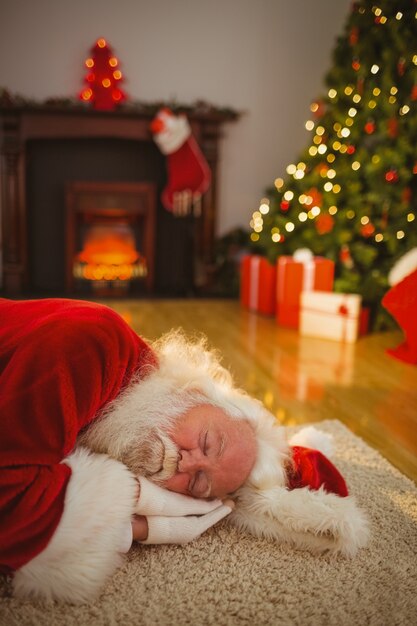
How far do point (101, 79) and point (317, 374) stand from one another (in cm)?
280

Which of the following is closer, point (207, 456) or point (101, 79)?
point (207, 456)

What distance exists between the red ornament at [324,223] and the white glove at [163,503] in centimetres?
252

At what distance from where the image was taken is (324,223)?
3344 mm

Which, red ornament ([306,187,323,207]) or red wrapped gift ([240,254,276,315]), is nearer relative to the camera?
red ornament ([306,187,323,207])

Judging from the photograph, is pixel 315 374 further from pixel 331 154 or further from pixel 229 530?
pixel 331 154

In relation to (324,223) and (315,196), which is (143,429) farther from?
(315,196)

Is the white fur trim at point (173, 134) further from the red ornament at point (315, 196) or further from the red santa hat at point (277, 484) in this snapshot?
the red santa hat at point (277, 484)

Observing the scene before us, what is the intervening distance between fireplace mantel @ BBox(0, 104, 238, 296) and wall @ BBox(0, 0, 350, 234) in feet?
0.95

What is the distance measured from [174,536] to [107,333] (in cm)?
41

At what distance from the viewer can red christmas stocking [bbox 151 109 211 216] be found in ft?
12.8

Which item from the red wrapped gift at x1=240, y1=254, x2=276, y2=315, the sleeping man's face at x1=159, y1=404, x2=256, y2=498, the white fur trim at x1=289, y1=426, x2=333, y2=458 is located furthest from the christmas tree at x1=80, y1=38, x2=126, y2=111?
the sleeping man's face at x1=159, y1=404, x2=256, y2=498

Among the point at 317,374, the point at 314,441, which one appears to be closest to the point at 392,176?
the point at 317,374

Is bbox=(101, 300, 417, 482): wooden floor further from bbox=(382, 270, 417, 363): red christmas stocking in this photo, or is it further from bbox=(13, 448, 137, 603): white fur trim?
bbox=(13, 448, 137, 603): white fur trim

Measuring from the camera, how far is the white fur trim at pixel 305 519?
107cm
